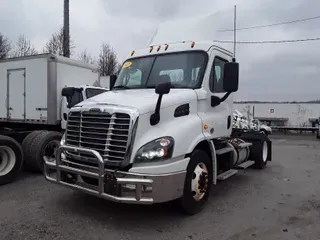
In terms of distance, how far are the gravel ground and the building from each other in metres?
31.0

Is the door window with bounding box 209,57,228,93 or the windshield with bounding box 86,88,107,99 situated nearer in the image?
the door window with bounding box 209,57,228,93

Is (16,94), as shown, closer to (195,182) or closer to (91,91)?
(91,91)

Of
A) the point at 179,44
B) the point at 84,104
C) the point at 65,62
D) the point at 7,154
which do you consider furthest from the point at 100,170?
the point at 65,62

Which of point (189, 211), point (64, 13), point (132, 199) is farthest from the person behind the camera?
point (64, 13)

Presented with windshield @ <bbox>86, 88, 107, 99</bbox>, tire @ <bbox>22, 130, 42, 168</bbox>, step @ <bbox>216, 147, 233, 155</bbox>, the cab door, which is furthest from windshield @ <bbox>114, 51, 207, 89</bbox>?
windshield @ <bbox>86, 88, 107, 99</bbox>

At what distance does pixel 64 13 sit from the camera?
1755 centimetres

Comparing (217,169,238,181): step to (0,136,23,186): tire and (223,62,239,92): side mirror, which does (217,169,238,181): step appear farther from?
(0,136,23,186): tire

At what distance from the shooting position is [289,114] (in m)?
37.7

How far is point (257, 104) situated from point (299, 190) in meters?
35.1

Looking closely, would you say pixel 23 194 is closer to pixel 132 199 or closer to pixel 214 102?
pixel 132 199

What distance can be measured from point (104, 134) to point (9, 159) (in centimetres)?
356

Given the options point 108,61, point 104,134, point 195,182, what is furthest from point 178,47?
point 108,61

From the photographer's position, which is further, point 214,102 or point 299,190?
point 299,190

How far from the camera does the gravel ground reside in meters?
4.43
